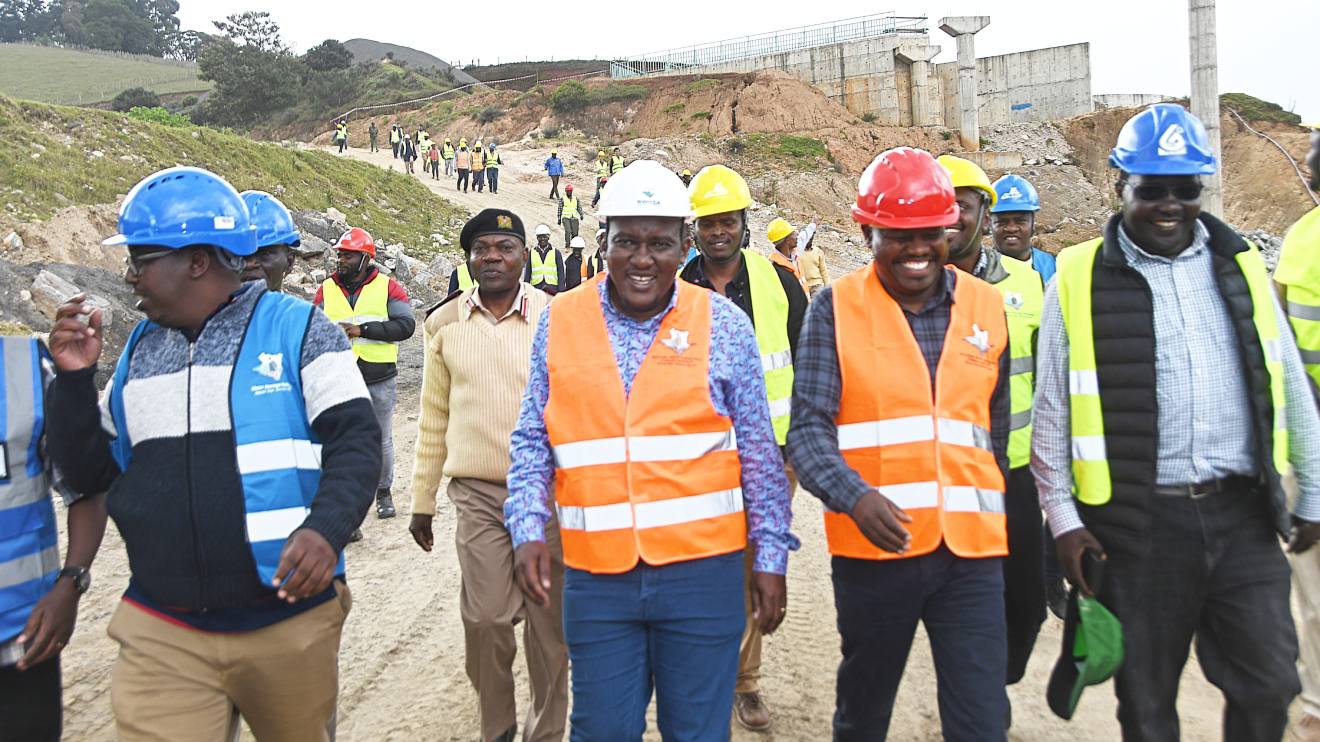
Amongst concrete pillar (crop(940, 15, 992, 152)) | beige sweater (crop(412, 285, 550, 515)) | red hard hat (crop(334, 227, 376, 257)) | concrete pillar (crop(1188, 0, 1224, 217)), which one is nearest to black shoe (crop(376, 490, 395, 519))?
red hard hat (crop(334, 227, 376, 257))

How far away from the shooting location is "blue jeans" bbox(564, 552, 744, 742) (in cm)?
278

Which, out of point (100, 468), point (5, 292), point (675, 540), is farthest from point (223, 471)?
point (5, 292)

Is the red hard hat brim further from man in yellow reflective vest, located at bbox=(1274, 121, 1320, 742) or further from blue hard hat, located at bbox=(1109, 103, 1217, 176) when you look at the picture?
man in yellow reflective vest, located at bbox=(1274, 121, 1320, 742)

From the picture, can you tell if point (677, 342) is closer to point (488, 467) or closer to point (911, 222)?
point (911, 222)

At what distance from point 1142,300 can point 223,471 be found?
117 inches

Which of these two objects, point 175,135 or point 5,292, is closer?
point 5,292

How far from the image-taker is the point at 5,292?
12867 mm

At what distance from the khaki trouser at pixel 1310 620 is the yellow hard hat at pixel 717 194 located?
Result: 9.12 ft

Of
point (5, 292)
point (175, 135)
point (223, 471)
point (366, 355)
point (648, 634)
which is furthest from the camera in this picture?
point (175, 135)

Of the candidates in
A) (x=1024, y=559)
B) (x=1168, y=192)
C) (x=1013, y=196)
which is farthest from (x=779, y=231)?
(x=1168, y=192)

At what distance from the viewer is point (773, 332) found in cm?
462

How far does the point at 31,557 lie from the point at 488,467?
1771 millimetres

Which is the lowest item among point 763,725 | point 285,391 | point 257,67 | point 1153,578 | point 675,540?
point 763,725

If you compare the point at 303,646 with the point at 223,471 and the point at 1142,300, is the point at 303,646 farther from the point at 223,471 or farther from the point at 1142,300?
the point at 1142,300
